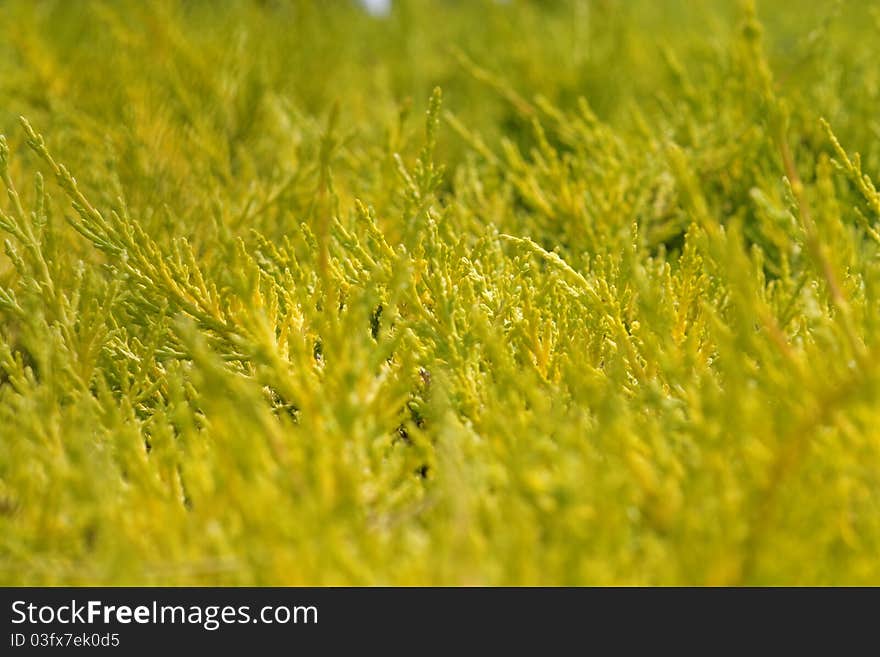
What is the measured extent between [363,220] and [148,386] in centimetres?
36

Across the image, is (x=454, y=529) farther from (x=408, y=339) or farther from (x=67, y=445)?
(x=67, y=445)

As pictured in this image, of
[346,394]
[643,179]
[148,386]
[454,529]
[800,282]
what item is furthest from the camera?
[643,179]

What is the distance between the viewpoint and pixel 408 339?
→ 1.10m

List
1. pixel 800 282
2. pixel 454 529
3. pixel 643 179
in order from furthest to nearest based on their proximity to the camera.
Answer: pixel 643 179, pixel 800 282, pixel 454 529

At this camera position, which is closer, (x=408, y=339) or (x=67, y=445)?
(x=67, y=445)

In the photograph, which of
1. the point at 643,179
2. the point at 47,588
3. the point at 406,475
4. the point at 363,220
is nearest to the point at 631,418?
the point at 406,475

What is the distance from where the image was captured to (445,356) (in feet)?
3.67

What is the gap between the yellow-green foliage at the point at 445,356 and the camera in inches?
31.3

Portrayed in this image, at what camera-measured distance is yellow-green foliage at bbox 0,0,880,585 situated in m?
0.79

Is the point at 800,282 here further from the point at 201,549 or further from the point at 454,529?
the point at 201,549
